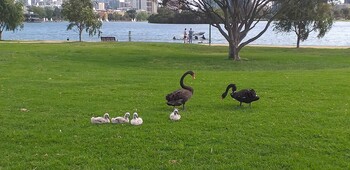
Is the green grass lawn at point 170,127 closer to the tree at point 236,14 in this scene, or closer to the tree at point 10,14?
the tree at point 236,14

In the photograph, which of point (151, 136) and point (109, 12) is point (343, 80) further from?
point (109, 12)

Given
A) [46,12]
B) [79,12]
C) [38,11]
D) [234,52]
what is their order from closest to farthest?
[234,52], [79,12], [38,11], [46,12]

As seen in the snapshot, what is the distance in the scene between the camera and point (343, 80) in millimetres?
17000

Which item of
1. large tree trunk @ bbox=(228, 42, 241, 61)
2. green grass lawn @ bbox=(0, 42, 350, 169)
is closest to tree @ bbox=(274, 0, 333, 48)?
large tree trunk @ bbox=(228, 42, 241, 61)

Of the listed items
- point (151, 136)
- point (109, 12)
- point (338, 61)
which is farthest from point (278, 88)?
point (109, 12)

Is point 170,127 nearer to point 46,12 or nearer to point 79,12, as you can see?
point 79,12

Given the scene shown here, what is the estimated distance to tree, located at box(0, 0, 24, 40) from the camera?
55.2 m

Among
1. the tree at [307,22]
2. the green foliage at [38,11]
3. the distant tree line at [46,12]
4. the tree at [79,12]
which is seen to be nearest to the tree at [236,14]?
the tree at [307,22]

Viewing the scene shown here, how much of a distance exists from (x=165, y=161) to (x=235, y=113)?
361 centimetres

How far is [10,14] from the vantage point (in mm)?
55688

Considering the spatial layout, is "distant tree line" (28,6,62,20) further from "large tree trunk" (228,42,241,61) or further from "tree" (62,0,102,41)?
"large tree trunk" (228,42,241,61)

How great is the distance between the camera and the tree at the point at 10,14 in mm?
55247

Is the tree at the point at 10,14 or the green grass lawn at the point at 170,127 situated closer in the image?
the green grass lawn at the point at 170,127

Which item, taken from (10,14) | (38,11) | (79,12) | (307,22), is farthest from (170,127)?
(38,11)
